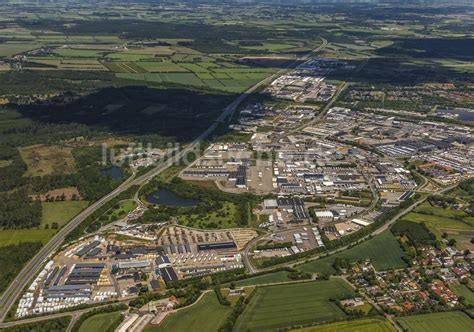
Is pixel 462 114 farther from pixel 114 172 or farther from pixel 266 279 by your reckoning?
pixel 266 279

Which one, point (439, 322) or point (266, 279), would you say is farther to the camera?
point (266, 279)

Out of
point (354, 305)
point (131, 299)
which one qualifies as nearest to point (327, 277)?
point (354, 305)

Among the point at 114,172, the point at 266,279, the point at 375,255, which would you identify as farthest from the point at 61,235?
the point at 375,255

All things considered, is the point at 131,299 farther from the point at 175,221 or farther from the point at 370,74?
the point at 370,74

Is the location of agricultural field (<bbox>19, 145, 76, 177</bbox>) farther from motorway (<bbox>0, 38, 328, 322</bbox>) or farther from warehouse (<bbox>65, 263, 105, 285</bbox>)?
warehouse (<bbox>65, 263, 105, 285</bbox>)

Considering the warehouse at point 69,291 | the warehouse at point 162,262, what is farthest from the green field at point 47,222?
the warehouse at point 162,262

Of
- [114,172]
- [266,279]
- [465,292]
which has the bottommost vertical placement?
[465,292]

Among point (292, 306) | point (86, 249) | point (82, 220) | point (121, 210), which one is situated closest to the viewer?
point (292, 306)
